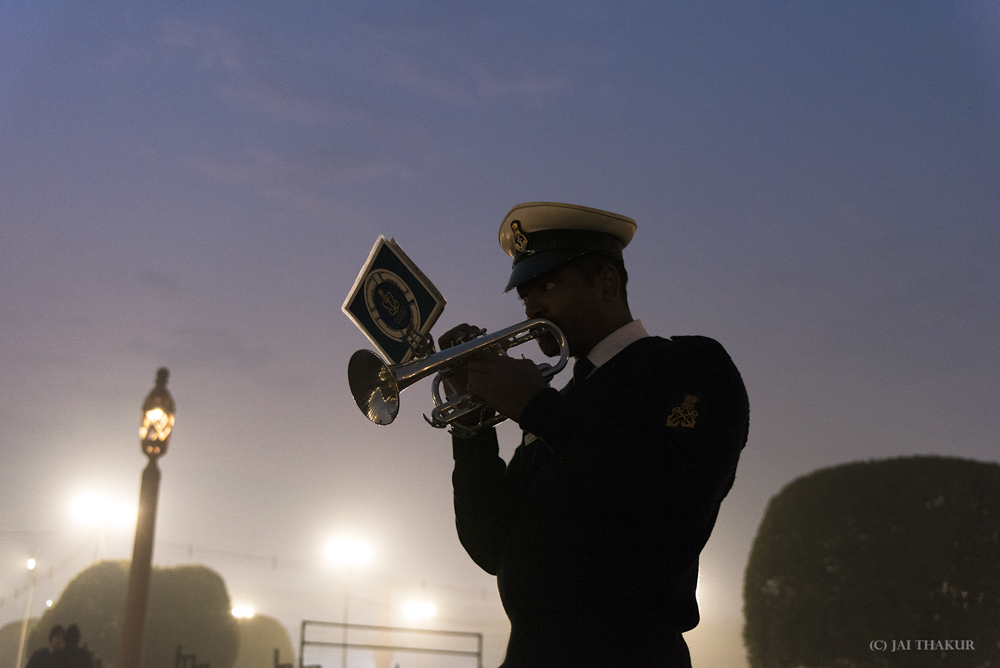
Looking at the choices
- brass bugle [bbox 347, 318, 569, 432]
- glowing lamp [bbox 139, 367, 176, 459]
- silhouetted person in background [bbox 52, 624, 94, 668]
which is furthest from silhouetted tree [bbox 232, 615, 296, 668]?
brass bugle [bbox 347, 318, 569, 432]

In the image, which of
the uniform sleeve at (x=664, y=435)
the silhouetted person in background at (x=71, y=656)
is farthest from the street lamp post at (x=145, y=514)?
the uniform sleeve at (x=664, y=435)

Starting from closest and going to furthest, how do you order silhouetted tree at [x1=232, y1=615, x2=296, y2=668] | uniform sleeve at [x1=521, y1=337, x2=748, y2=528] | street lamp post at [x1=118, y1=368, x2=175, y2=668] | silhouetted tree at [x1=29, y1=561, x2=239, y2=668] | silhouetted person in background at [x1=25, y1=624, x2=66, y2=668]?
uniform sleeve at [x1=521, y1=337, x2=748, y2=528], silhouetted person in background at [x1=25, y1=624, x2=66, y2=668], street lamp post at [x1=118, y1=368, x2=175, y2=668], silhouetted tree at [x1=29, y1=561, x2=239, y2=668], silhouetted tree at [x1=232, y1=615, x2=296, y2=668]

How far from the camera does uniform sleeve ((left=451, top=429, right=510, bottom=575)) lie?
290cm

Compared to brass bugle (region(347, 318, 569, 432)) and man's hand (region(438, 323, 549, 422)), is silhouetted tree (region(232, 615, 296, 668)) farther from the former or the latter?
man's hand (region(438, 323, 549, 422))

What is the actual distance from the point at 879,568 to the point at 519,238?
16.5m

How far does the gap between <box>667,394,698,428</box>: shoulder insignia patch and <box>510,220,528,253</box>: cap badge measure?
0.98 m

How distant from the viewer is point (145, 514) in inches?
707

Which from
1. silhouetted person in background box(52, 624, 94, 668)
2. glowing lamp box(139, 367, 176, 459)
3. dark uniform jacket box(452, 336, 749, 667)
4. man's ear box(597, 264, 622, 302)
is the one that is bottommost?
silhouetted person in background box(52, 624, 94, 668)

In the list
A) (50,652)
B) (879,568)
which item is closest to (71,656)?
(50,652)

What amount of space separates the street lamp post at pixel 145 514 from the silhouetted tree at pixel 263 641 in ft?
87.1

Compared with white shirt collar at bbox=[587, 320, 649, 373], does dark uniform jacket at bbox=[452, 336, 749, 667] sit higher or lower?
lower

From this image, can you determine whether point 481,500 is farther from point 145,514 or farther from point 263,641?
point 263,641

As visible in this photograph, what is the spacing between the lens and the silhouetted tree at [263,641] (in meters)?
43.6

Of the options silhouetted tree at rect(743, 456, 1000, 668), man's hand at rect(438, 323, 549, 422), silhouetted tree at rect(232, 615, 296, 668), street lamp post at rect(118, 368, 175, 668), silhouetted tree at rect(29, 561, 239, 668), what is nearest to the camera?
man's hand at rect(438, 323, 549, 422)
